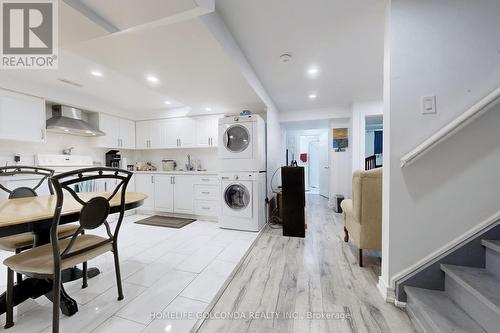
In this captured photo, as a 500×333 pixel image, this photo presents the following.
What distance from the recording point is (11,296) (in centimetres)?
121

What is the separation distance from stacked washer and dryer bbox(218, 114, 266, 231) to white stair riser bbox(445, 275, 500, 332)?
2.09 metres

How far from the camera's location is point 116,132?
4.01m

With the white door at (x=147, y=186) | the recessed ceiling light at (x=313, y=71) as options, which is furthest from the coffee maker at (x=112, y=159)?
the recessed ceiling light at (x=313, y=71)

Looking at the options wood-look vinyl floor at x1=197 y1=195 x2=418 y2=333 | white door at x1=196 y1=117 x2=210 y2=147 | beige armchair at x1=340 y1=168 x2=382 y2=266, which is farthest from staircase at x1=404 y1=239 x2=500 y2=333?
white door at x1=196 y1=117 x2=210 y2=147

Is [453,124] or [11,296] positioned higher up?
[453,124]

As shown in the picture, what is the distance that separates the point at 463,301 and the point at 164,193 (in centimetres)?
413

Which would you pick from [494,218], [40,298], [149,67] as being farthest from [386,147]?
[40,298]

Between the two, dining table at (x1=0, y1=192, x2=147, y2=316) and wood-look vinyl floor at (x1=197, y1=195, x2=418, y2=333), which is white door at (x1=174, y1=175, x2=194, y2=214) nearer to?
wood-look vinyl floor at (x1=197, y1=195, x2=418, y2=333)

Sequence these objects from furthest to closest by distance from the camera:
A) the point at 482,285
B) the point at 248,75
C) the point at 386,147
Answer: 1. the point at 248,75
2. the point at 386,147
3. the point at 482,285

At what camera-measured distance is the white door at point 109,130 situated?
12.2ft

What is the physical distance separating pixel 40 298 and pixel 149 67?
2.19 meters

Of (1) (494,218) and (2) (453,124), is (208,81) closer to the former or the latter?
(2) (453,124)

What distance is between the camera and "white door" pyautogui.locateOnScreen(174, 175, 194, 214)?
3.76m

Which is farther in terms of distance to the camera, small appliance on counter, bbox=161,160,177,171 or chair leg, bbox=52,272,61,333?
small appliance on counter, bbox=161,160,177,171
